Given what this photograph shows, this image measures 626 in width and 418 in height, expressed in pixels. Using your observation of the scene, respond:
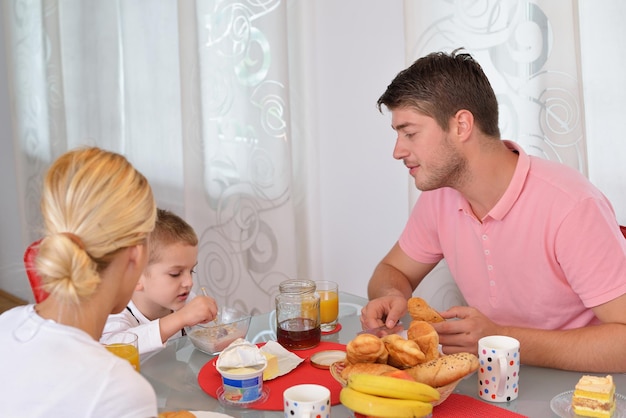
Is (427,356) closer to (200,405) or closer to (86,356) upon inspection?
(200,405)

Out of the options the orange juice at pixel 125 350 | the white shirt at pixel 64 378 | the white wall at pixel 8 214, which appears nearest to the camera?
the white shirt at pixel 64 378

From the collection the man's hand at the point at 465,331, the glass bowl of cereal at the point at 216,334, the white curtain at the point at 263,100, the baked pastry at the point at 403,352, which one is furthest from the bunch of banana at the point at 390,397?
the white curtain at the point at 263,100

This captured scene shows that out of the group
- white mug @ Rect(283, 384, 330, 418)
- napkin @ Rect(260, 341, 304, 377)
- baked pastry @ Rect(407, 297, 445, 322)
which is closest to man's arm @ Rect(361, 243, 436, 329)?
baked pastry @ Rect(407, 297, 445, 322)

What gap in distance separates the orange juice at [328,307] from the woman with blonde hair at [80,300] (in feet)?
2.03

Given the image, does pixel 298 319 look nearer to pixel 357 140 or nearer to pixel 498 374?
pixel 498 374

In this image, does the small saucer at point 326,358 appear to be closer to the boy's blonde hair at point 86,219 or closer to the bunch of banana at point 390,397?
the bunch of banana at point 390,397

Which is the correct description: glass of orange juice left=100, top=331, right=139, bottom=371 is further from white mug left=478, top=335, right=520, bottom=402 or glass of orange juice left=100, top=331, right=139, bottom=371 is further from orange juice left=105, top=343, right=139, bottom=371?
white mug left=478, top=335, right=520, bottom=402

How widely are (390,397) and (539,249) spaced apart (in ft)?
2.12

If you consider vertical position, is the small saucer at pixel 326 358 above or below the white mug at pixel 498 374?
below

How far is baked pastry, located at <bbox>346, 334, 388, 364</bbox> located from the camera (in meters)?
1.14

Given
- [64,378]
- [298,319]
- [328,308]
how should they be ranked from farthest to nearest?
[328,308] → [298,319] → [64,378]

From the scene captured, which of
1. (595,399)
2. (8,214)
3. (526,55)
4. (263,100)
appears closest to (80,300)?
(595,399)

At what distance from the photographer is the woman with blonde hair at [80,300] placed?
95cm

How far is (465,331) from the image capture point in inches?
53.7
